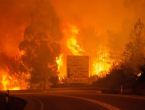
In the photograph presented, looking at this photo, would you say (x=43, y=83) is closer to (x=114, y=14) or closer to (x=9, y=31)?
(x=9, y=31)

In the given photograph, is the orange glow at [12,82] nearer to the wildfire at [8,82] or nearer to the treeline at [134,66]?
the wildfire at [8,82]

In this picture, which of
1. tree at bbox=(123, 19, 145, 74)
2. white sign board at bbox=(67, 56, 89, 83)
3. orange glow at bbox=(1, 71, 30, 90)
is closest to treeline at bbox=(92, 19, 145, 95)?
tree at bbox=(123, 19, 145, 74)

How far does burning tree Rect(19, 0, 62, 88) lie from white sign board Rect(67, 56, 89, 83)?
29.4 ft

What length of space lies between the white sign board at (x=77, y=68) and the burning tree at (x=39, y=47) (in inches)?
353

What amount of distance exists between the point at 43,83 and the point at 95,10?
2646cm

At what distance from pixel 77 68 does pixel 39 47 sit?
10870mm

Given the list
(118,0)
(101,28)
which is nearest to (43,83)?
(101,28)

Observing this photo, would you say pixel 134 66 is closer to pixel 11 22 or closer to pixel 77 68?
pixel 77 68

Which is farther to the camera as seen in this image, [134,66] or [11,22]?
[11,22]

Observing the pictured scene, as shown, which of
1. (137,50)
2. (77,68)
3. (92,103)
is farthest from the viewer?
(77,68)

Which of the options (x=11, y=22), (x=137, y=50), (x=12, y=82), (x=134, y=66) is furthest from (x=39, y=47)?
(x=12, y=82)

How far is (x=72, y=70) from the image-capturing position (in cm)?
3484

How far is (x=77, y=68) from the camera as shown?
1379 inches

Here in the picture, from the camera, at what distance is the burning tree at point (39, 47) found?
42.6m
